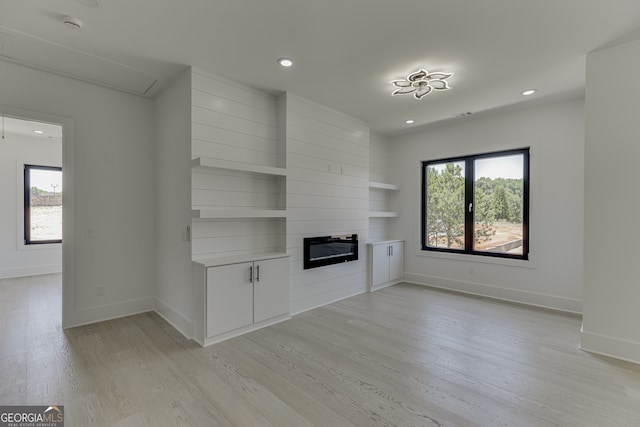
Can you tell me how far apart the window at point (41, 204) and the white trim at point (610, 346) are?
29.3 ft

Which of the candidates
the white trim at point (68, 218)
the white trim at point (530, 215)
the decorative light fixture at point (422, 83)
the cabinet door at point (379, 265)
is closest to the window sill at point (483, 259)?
the white trim at point (530, 215)

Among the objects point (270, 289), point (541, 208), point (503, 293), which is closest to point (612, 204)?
point (541, 208)

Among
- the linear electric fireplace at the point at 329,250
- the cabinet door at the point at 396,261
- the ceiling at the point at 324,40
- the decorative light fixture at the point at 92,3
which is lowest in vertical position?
the cabinet door at the point at 396,261

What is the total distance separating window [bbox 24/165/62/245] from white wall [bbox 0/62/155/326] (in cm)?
391

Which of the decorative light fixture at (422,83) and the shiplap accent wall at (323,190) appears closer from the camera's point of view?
the decorative light fixture at (422,83)

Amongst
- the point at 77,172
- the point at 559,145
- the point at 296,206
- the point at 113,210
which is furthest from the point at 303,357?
the point at 559,145

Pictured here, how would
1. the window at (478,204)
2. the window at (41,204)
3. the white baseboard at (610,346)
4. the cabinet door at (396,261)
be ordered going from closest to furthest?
the white baseboard at (610,346) < the window at (478,204) < the cabinet door at (396,261) < the window at (41,204)

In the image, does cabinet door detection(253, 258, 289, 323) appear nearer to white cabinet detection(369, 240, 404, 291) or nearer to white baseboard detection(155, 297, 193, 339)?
white baseboard detection(155, 297, 193, 339)

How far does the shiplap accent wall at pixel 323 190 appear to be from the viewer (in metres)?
3.89

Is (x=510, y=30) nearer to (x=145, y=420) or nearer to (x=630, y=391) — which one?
(x=630, y=391)

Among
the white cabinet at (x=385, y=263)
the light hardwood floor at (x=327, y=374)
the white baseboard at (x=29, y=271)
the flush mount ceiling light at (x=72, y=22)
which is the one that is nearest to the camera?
the light hardwood floor at (x=327, y=374)

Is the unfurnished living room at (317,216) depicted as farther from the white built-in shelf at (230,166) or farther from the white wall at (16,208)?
the white wall at (16,208)

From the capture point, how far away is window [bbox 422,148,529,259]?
4.56m

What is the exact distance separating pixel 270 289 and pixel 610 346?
3422mm
